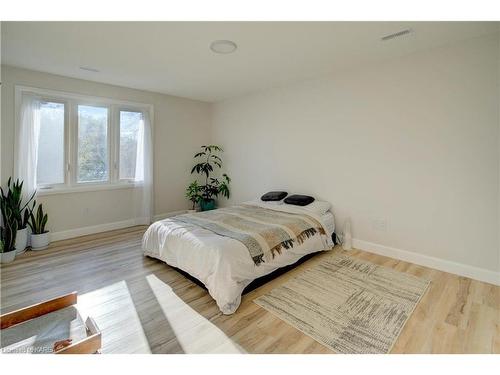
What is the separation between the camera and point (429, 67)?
2.72 m

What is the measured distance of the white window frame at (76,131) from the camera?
350 centimetres

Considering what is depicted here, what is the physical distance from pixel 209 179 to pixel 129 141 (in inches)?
71.3

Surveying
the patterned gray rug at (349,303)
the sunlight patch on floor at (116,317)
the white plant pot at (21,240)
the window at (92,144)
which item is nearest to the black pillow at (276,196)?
the patterned gray rug at (349,303)

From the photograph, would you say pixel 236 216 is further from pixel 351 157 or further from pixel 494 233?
pixel 494 233

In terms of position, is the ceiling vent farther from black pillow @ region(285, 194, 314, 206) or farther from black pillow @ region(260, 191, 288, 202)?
black pillow @ region(260, 191, 288, 202)

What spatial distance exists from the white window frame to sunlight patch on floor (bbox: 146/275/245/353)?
257cm

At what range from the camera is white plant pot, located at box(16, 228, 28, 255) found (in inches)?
124

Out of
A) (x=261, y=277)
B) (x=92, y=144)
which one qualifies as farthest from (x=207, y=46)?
(x=92, y=144)


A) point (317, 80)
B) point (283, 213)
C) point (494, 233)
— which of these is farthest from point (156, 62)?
point (494, 233)

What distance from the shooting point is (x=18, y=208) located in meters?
3.13

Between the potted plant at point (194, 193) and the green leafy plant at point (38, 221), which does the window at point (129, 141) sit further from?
the green leafy plant at point (38, 221)

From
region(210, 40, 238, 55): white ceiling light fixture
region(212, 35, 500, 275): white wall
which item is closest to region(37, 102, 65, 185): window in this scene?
region(210, 40, 238, 55): white ceiling light fixture

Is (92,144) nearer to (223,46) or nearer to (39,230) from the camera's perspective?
(39,230)
